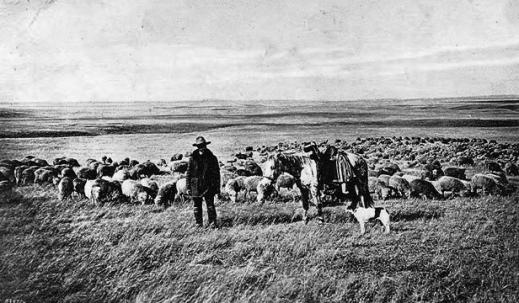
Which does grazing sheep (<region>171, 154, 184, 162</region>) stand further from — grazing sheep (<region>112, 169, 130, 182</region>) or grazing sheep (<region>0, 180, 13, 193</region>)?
grazing sheep (<region>0, 180, 13, 193</region>)

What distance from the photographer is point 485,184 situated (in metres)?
7.29

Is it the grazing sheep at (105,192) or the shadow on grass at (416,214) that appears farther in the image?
the grazing sheep at (105,192)

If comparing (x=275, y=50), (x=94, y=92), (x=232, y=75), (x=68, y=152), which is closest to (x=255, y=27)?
(x=275, y=50)

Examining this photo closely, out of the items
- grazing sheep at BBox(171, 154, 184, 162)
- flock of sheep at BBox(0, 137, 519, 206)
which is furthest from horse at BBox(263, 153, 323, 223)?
grazing sheep at BBox(171, 154, 184, 162)

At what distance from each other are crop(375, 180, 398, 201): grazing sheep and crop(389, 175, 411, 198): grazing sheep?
125 mm

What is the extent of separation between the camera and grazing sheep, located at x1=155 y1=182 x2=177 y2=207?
6953mm

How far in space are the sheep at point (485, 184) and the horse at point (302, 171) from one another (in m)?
3.60

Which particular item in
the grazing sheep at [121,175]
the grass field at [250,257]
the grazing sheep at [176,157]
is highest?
the grazing sheep at [176,157]

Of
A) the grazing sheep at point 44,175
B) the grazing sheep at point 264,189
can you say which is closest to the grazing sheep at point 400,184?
the grazing sheep at point 264,189

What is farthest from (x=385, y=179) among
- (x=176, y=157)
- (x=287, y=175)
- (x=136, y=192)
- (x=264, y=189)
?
(x=136, y=192)

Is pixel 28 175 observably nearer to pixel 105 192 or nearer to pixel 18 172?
pixel 18 172

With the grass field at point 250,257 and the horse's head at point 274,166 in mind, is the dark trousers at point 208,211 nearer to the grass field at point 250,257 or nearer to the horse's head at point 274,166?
the grass field at point 250,257

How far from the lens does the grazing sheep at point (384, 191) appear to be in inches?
299

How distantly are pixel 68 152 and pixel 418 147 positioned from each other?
7.04 meters
